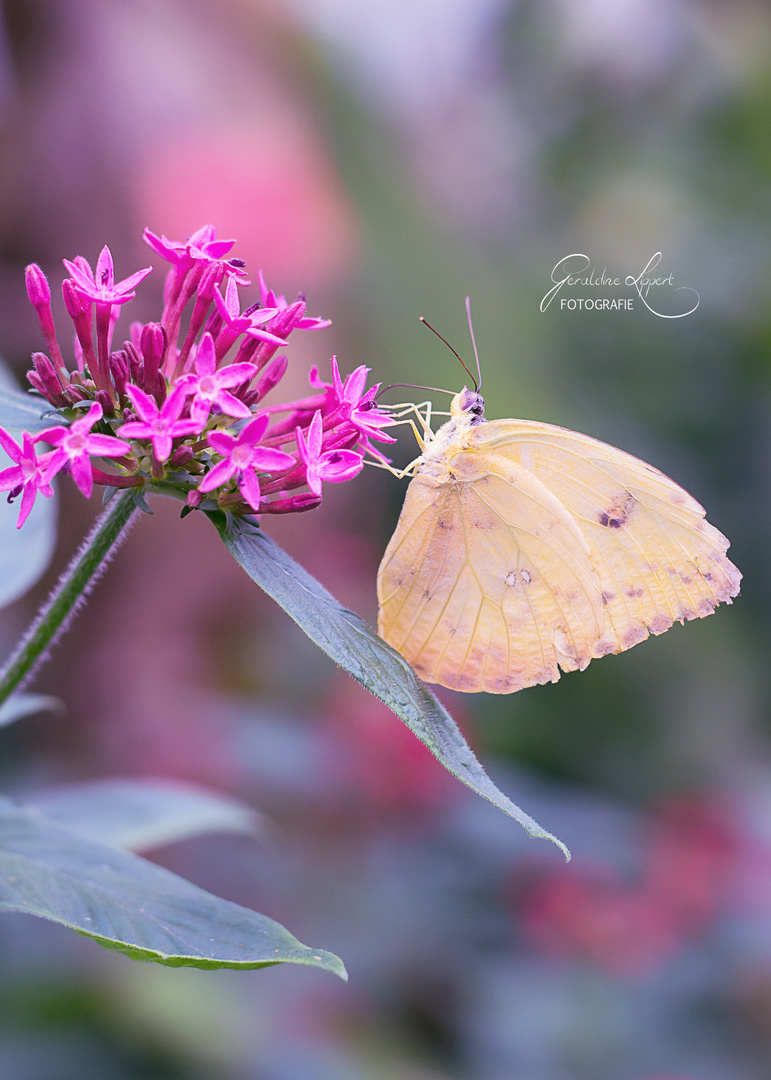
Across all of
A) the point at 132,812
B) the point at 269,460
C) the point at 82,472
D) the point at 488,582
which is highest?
the point at 488,582

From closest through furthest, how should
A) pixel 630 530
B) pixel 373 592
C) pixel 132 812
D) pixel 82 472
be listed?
pixel 82 472, pixel 132 812, pixel 630 530, pixel 373 592

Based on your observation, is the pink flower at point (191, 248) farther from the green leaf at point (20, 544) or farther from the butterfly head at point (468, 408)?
the butterfly head at point (468, 408)

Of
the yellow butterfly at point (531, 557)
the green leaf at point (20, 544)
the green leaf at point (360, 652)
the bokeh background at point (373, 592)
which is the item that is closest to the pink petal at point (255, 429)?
the green leaf at point (360, 652)

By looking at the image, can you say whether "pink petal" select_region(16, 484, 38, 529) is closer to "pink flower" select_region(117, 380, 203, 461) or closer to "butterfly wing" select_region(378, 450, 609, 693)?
"pink flower" select_region(117, 380, 203, 461)

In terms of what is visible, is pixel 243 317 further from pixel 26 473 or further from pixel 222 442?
pixel 26 473

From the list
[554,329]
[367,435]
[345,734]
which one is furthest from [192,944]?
[554,329]

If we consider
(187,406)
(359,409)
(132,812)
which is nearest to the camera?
(187,406)

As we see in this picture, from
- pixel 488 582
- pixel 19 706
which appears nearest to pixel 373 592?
pixel 488 582
